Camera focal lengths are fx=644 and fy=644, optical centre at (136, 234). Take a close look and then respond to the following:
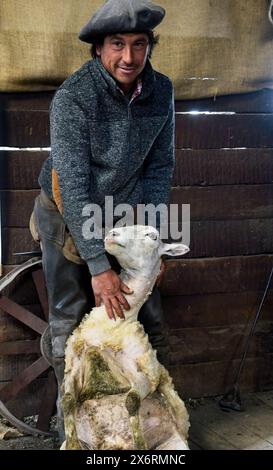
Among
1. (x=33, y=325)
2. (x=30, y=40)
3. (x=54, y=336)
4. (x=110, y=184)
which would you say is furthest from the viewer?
(x=33, y=325)

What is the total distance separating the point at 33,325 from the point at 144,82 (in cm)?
164

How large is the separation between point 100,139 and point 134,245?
53cm

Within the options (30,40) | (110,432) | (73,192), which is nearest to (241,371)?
(110,432)

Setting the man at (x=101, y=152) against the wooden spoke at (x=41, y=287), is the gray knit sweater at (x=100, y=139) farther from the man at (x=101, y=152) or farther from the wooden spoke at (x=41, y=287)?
the wooden spoke at (x=41, y=287)

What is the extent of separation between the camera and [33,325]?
387 cm

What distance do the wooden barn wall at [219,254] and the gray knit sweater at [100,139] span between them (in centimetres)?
89

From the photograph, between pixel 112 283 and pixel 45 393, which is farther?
pixel 45 393

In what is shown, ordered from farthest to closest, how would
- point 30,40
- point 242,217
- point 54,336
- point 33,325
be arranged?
1. point 242,217
2. point 33,325
3. point 30,40
4. point 54,336

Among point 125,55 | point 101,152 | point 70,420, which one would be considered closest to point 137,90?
point 125,55

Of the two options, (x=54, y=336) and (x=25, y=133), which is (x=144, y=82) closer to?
(x=25, y=133)

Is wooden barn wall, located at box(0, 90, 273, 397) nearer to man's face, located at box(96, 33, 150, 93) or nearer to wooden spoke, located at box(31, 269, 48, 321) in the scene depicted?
wooden spoke, located at box(31, 269, 48, 321)

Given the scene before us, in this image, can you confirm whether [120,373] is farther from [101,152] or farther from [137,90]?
[137,90]

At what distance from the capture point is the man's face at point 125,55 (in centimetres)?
286

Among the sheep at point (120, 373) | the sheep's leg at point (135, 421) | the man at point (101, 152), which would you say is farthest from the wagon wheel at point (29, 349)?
the sheep's leg at point (135, 421)
